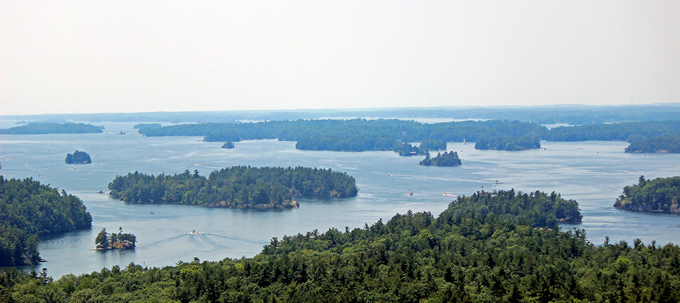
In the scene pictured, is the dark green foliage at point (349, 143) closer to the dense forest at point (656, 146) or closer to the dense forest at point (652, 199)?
the dense forest at point (656, 146)

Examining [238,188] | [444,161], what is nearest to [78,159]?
[238,188]

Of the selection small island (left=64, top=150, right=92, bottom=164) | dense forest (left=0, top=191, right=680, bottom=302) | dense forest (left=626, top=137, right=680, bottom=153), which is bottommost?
small island (left=64, top=150, right=92, bottom=164)

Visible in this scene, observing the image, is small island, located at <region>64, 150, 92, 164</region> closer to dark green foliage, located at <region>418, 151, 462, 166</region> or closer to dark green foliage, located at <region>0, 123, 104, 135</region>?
dark green foliage, located at <region>418, 151, 462, 166</region>

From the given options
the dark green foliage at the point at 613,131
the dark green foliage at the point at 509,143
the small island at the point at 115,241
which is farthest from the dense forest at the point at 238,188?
the dark green foliage at the point at 613,131

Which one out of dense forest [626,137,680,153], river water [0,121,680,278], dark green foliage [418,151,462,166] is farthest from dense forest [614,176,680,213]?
dense forest [626,137,680,153]

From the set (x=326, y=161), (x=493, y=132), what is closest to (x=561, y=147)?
(x=493, y=132)

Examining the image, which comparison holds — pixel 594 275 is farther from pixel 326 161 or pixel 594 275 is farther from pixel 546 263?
pixel 326 161
